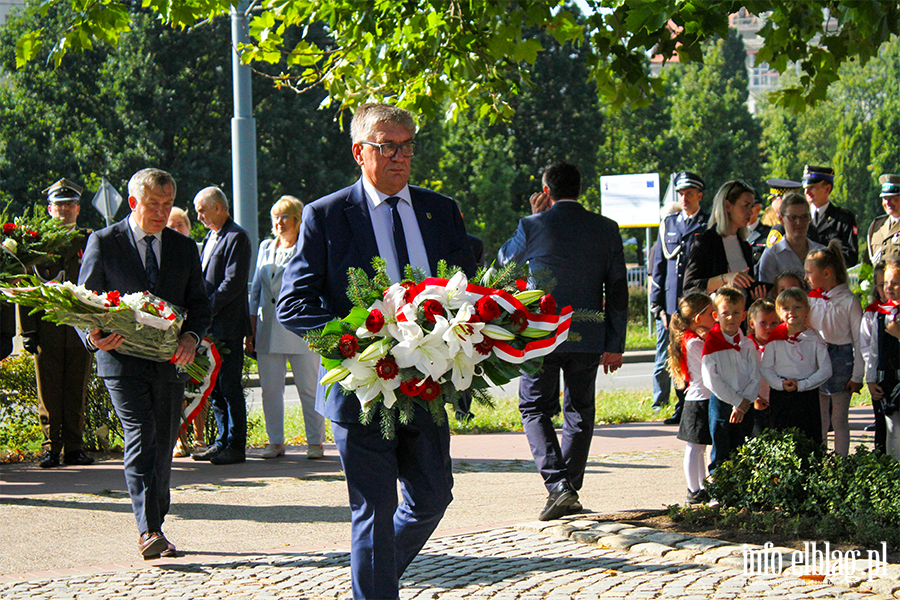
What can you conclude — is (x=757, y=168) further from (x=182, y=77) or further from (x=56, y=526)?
(x=56, y=526)

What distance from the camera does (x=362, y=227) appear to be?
166 inches

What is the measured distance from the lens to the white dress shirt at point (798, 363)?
7.09 meters

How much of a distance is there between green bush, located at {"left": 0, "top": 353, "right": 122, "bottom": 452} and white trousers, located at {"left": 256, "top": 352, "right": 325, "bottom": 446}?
140 centimetres

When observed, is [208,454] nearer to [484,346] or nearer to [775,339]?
[775,339]

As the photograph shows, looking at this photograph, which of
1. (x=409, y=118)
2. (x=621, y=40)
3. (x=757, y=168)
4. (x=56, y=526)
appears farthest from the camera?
(x=757, y=168)

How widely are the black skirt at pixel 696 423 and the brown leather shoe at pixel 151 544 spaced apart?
129 inches

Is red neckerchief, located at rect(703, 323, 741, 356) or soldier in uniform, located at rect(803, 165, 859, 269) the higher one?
soldier in uniform, located at rect(803, 165, 859, 269)

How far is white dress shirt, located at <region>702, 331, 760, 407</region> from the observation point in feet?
21.8

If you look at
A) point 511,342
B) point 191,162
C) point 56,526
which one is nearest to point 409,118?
point 511,342

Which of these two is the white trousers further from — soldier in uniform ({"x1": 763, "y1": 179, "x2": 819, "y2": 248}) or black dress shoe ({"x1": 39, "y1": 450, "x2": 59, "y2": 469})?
soldier in uniform ({"x1": 763, "y1": 179, "x2": 819, "y2": 248})

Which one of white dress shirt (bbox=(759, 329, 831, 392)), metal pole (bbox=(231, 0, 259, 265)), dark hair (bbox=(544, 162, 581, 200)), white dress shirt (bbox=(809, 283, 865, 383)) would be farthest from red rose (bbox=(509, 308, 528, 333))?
metal pole (bbox=(231, 0, 259, 265))

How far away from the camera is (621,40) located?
23.7ft

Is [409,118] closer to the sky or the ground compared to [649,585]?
closer to the sky

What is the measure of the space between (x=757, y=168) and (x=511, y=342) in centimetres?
5679
